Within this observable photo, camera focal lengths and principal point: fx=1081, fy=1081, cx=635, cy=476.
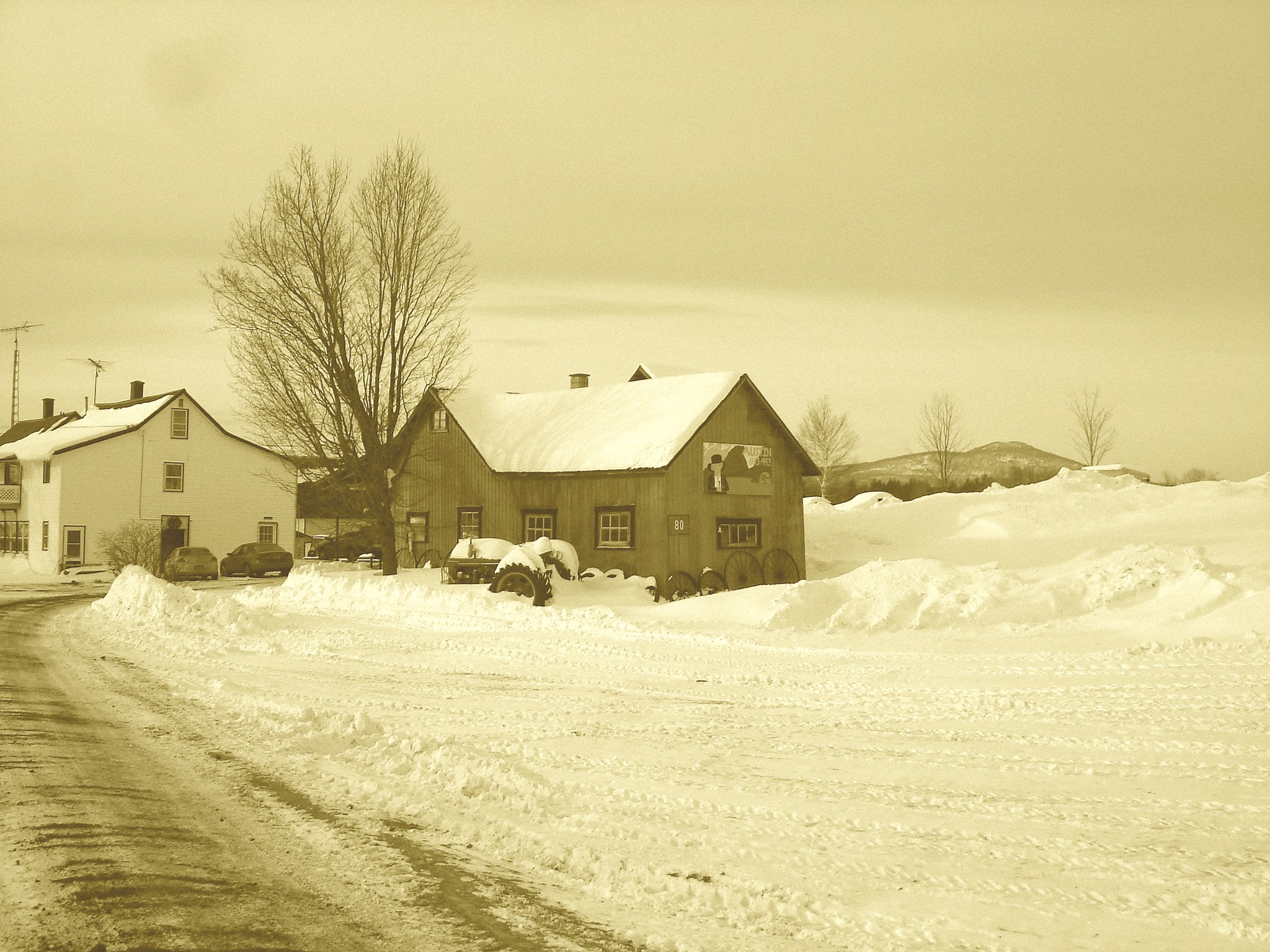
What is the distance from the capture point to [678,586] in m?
26.1

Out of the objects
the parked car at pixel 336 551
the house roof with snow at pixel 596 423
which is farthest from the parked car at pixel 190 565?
the house roof with snow at pixel 596 423

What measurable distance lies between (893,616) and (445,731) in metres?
10.0

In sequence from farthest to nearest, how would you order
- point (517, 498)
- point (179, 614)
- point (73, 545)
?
point (73, 545) < point (517, 498) < point (179, 614)

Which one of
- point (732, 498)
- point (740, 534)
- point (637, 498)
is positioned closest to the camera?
point (637, 498)

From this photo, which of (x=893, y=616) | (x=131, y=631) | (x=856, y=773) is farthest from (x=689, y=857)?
(x=131, y=631)

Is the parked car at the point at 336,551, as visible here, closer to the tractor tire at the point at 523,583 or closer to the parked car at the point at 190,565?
the parked car at the point at 190,565

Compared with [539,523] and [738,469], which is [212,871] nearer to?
[738,469]

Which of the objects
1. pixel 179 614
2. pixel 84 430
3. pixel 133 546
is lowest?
pixel 179 614

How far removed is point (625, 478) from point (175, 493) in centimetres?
3051

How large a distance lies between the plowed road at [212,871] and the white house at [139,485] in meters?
37.7

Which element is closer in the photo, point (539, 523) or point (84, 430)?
point (539, 523)

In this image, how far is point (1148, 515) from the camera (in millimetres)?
41750

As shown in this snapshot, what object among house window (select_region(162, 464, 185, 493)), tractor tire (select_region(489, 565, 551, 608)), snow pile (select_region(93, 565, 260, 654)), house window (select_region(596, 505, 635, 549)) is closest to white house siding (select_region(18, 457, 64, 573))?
house window (select_region(162, 464, 185, 493))

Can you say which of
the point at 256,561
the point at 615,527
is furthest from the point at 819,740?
the point at 256,561
